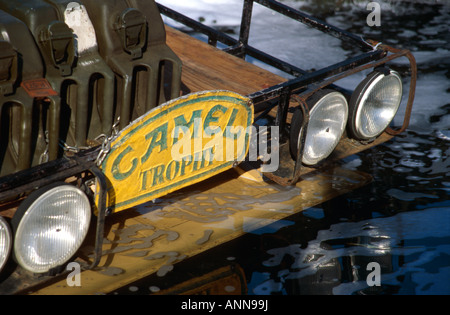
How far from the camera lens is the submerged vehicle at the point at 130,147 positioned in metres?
2.98

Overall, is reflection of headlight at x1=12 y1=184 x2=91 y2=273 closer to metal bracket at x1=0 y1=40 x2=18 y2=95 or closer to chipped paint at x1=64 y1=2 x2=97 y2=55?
metal bracket at x1=0 y1=40 x2=18 y2=95

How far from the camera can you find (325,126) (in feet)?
12.9

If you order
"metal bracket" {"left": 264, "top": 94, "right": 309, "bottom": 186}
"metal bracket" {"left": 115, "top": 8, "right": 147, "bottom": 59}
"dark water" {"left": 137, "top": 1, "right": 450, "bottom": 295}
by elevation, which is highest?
"metal bracket" {"left": 115, "top": 8, "right": 147, "bottom": 59}

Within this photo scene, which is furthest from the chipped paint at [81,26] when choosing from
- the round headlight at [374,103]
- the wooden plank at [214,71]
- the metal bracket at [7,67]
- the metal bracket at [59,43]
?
the round headlight at [374,103]

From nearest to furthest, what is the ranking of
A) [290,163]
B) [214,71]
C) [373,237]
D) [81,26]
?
[81,26], [373,237], [290,163], [214,71]

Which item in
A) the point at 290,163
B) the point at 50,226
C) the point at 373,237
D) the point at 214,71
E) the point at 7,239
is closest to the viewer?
the point at 7,239

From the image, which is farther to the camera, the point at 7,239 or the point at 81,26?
the point at 81,26

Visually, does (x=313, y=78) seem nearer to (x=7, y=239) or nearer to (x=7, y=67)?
(x=7, y=67)

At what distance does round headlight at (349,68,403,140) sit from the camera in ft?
13.1

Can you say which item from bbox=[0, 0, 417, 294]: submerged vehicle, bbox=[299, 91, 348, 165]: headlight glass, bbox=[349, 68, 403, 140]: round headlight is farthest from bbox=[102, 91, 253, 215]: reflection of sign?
bbox=[349, 68, 403, 140]: round headlight

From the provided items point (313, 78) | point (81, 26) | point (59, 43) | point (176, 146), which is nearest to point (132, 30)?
point (81, 26)

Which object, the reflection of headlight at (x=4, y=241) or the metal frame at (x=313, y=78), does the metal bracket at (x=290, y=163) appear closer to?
the metal frame at (x=313, y=78)

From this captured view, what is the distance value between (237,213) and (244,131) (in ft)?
1.71

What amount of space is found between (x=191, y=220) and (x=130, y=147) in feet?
2.60
